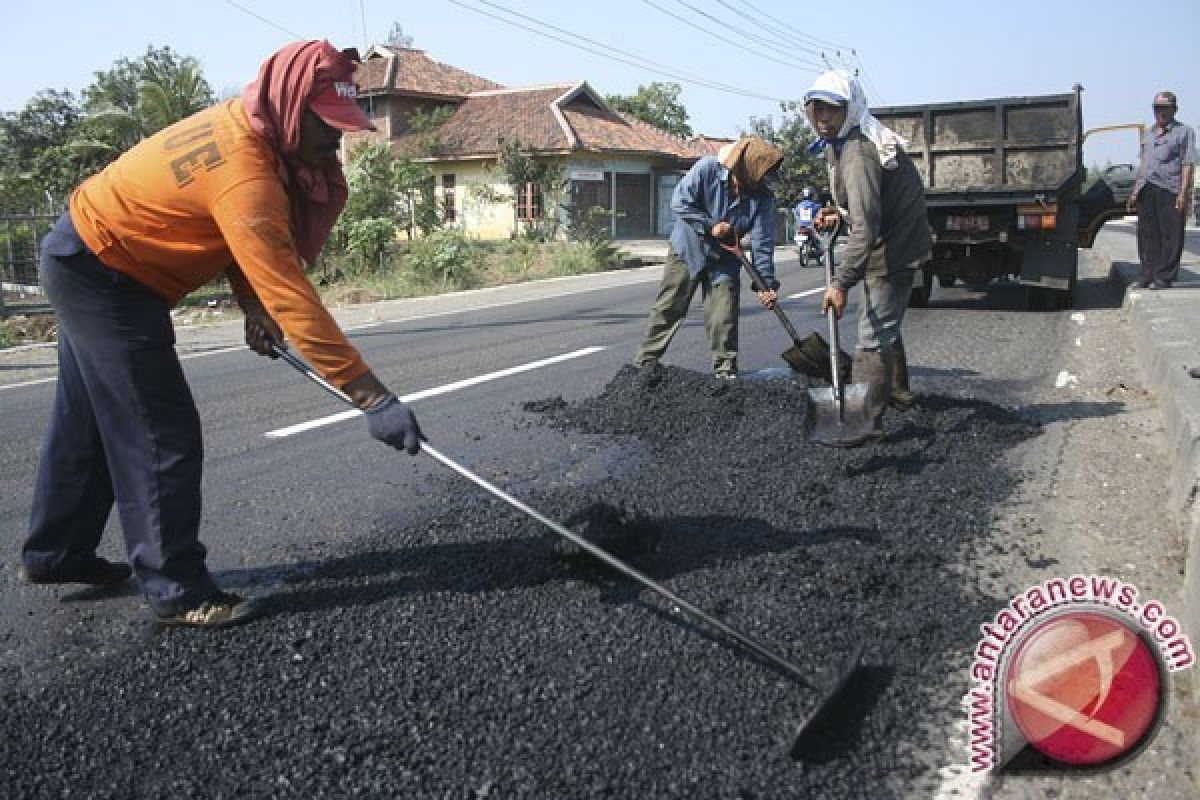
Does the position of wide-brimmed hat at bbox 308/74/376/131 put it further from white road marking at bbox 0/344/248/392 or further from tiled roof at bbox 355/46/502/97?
tiled roof at bbox 355/46/502/97

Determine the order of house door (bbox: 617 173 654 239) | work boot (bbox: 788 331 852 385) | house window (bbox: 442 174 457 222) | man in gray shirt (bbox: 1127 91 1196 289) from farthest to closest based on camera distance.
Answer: house door (bbox: 617 173 654 239)
house window (bbox: 442 174 457 222)
man in gray shirt (bbox: 1127 91 1196 289)
work boot (bbox: 788 331 852 385)

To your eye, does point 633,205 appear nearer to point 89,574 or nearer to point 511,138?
point 511,138

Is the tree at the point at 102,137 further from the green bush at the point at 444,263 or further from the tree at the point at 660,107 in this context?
the tree at the point at 660,107

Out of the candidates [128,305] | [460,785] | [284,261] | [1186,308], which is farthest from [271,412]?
[1186,308]

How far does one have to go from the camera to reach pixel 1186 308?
28.4ft

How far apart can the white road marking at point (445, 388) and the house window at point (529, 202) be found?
21.6 meters

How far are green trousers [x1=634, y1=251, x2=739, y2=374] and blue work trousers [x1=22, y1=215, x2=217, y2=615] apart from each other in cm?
398

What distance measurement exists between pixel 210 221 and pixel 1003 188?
917 centimetres

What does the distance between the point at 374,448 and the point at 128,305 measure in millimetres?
2541

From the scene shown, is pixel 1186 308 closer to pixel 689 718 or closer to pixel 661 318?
pixel 661 318

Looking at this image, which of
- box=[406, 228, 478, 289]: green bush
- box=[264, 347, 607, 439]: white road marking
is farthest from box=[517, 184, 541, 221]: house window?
box=[264, 347, 607, 439]: white road marking

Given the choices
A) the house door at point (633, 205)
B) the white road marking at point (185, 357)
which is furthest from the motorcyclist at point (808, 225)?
the house door at point (633, 205)

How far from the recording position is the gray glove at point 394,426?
282 centimetres

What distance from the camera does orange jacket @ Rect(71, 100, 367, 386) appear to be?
106 inches
